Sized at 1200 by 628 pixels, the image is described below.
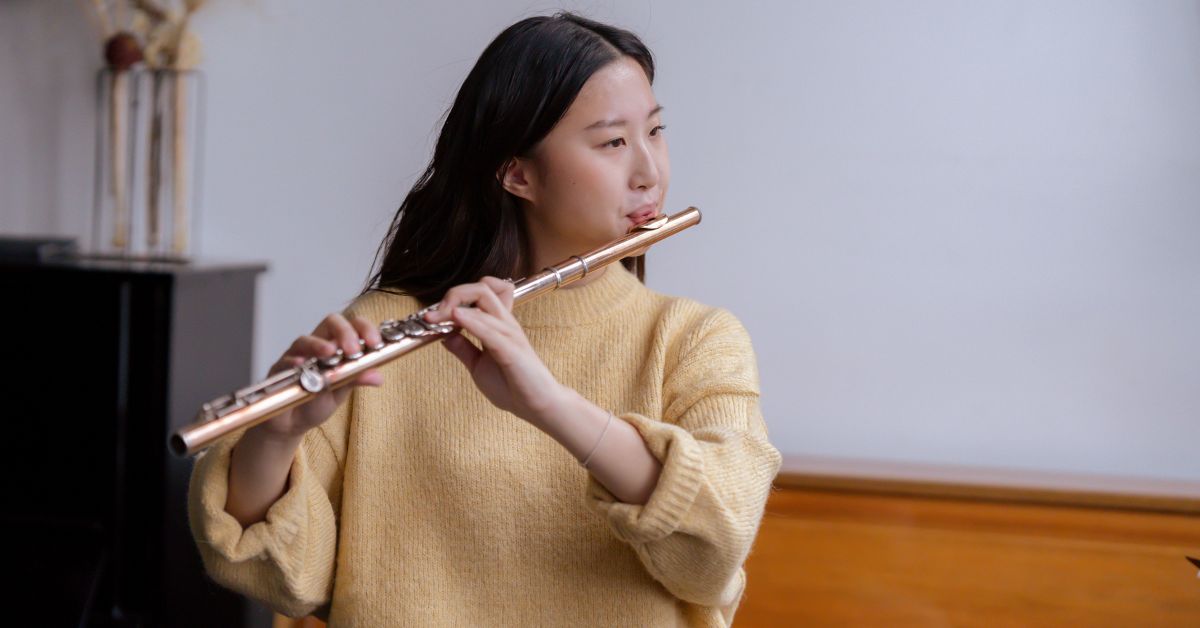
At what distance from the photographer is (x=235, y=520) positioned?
104 cm

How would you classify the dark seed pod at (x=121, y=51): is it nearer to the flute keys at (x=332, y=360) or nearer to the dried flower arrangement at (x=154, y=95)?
the dried flower arrangement at (x=154, y=95)

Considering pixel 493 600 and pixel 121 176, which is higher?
pixel 121 176

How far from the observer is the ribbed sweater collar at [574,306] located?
1.21 meters

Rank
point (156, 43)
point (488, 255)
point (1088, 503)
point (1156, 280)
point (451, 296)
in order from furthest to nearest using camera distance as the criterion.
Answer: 1. point (156, 43)
2. point (1156, 280)
3. point (1088, 503)
4. point (488, 255)
5. point (451, 296)

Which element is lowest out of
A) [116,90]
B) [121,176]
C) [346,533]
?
[346,533]

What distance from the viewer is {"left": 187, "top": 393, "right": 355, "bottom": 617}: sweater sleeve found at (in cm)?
103

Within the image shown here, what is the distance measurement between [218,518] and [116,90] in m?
1.50

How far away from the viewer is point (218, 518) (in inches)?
40.4

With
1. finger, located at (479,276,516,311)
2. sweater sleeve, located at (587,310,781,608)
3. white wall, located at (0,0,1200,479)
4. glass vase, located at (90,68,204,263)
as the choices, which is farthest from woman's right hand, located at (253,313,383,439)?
glass vase, located at (90,68,204,263)

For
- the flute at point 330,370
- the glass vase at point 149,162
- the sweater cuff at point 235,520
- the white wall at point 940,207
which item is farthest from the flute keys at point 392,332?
the glass vase at point 149,162

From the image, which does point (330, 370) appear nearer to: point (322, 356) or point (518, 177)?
point (322, 356)

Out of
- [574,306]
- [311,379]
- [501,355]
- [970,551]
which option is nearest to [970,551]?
[970,551]

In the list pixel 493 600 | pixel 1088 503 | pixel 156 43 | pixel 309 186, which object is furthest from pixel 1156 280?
pixel 156 43

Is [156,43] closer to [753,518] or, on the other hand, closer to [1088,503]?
[753,518]
